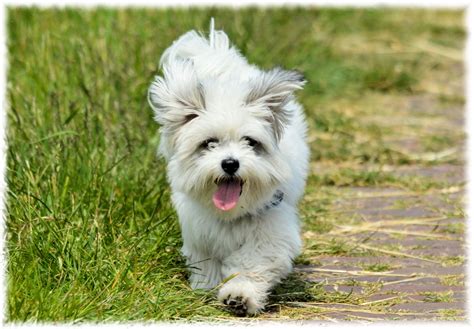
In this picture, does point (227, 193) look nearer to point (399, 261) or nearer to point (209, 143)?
point (209, 143)

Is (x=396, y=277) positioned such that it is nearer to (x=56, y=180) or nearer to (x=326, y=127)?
(x=56, y=180)

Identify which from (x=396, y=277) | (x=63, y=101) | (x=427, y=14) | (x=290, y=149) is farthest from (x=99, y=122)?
(x=427, y=14)

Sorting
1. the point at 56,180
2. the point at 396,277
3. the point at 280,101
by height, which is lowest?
the point at 396,277

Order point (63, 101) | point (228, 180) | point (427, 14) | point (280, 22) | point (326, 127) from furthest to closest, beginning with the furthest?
point (427, 14)
point (280, 22)
point (326, 127)
point (63, 101)
point (228, 180)

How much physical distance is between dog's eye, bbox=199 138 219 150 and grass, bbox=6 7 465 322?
0.65 meters

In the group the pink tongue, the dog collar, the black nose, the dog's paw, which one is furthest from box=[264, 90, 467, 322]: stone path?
the black nose

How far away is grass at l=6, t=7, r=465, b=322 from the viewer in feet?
16.7

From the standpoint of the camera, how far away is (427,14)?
45.7 feet

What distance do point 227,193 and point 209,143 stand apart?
0.87ft

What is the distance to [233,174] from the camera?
200 inches

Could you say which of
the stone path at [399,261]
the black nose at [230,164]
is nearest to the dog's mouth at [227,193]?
the black nose at [230,164]

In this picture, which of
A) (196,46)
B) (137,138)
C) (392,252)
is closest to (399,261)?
(392,252)

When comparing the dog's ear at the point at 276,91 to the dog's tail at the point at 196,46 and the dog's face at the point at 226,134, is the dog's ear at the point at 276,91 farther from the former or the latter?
the dog's tail at the point at 196,46

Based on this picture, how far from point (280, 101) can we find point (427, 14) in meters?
9.06
